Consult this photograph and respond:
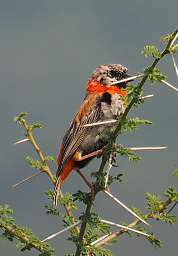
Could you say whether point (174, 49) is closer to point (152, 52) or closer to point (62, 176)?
point (152, 52)

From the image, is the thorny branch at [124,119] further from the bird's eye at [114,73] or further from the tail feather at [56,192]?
the bird's eye at [114,73]

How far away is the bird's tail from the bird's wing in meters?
0.16

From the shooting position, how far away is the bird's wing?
741 centimetres

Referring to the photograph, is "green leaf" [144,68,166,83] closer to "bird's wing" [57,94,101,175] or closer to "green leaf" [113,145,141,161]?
"green leaf" [113,145,141,161]

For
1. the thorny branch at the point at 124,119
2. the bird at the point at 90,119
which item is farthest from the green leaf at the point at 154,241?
the bird at the point at 90,119

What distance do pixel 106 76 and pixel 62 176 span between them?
1630 mm

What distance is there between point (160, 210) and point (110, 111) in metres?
1.88

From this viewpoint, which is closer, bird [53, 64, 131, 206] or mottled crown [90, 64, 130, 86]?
bird [53, 64, 131, 206]

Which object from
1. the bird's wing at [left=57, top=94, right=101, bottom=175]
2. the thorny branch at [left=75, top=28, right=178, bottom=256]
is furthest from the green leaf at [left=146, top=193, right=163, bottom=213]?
the bird's wing at [left=57, top=94, right=101, bottom=175]

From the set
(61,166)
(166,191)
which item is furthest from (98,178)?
(61,166)

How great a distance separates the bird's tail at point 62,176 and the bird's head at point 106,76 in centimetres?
103

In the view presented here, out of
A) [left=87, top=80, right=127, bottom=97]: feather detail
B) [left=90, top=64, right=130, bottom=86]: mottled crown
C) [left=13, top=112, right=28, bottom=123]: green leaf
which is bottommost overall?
[left=13, top=112, right=28, bottom=123]: green leaf

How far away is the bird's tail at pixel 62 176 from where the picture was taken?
6504mm

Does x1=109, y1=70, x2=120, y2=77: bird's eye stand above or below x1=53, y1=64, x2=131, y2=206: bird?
above
